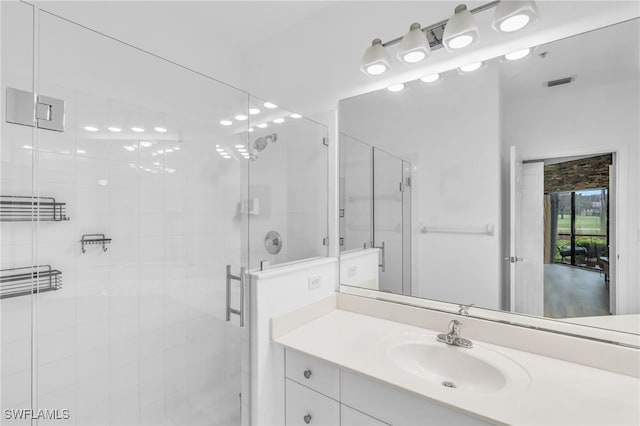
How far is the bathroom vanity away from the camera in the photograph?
87 cm

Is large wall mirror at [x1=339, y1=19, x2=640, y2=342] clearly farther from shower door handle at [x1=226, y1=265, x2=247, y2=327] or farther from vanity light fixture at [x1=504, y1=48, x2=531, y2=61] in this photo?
shower door handle at [x1=226, y1=265, x2=247, y2=327]

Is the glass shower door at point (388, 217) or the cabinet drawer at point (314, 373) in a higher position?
the glass shower door at point (388, 217)

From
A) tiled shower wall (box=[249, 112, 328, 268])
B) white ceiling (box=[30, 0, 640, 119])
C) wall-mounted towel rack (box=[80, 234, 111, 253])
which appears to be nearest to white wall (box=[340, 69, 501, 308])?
white ceiling (box=[30, 0, 640, 119])

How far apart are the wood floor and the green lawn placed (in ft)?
0.51

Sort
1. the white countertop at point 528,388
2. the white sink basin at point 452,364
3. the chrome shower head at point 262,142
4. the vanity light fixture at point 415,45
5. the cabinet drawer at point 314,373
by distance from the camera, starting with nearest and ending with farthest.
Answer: the white countertop at point 528,388 → the white sink basin at point 452,364 → the cabinet drawer at point 314,373 → the vanity light fixture at point 415,45 → the chrome shower head at point 262,142

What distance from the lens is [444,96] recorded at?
1424 millimetres

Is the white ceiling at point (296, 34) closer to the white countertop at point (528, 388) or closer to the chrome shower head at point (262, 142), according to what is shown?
the chrome shower head at point (262, 142)

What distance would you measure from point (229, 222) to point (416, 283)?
3.68 ft

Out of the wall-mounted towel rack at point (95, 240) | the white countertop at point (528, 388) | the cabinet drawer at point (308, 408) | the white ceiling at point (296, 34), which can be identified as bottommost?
the cabinet drawer at point (308, 408)

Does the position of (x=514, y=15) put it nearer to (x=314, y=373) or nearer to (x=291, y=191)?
(x=291, y=191)

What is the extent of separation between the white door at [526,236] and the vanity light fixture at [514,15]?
486mm

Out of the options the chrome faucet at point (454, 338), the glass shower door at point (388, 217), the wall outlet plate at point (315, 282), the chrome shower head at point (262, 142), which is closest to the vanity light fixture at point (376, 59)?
the glass shower door at point (388, 217)

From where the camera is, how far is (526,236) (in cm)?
126

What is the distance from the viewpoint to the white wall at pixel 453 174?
4.38ft
